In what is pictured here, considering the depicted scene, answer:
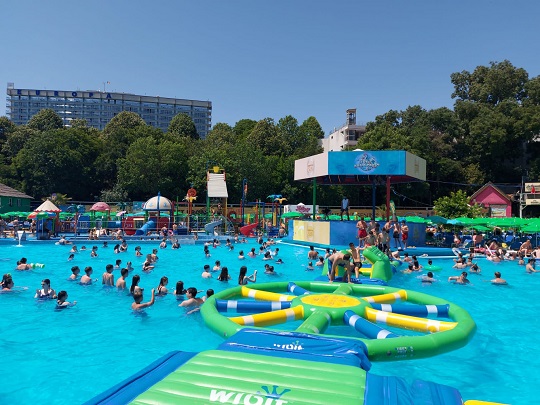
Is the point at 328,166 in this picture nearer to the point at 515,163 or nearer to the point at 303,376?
the point at 303,376

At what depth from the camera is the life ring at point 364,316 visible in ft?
17.5

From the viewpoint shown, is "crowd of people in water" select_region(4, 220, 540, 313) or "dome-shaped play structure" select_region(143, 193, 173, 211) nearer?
"crowd of people in water" select_region(4, 220, 540, 313)

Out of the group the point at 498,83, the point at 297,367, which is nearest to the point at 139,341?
the point at 297,367

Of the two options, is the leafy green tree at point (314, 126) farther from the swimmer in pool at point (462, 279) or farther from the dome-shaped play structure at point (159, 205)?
the swimmer in pool at point (462, 279)

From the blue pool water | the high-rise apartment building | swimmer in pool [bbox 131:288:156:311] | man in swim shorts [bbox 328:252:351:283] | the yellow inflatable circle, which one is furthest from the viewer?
the high-rise apartment building

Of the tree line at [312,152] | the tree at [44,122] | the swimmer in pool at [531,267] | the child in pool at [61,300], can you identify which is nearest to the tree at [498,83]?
the tree line at [312,152]

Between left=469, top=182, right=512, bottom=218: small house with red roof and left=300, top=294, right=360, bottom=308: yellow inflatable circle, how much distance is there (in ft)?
110

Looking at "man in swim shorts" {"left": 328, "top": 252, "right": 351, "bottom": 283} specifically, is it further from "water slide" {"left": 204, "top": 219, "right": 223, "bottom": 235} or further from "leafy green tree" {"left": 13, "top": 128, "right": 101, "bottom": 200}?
"leafy green tree" {"left": 13, "top": 128, "right": 101, "bottom": 200}

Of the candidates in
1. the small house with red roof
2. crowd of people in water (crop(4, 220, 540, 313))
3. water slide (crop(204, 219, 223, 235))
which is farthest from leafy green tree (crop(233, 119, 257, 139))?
crowd of people in water (crop(4, 220, 540, 313))

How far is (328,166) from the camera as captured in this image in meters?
20.3

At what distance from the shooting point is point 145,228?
83.8 ft

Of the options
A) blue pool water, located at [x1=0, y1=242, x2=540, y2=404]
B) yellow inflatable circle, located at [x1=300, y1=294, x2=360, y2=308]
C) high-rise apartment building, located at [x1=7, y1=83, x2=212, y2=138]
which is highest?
high-rise apartment building, located at [x1=7, y1=83, x2=212, y2=138]

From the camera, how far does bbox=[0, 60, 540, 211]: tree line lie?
39219mm

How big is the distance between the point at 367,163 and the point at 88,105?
94894 millimetres
